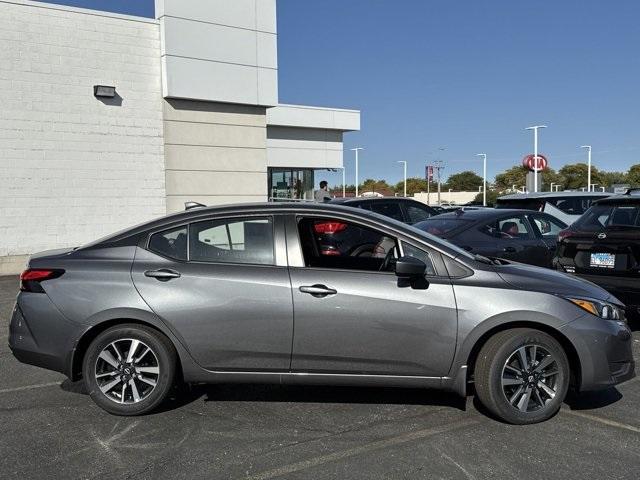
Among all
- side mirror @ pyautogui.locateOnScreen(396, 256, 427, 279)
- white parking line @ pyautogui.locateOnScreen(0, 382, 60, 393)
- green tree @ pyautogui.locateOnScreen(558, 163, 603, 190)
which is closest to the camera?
side mirror @ pyautogui.locateOnScreen(396, 256, 427, 279)

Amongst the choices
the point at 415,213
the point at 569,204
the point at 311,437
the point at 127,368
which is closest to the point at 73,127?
the point at 415,213

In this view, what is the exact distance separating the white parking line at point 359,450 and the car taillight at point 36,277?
2.22 m

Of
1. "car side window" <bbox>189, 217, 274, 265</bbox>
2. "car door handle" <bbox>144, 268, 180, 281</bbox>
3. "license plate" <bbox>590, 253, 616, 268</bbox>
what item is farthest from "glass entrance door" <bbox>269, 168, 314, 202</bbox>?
"car door handle" <bbox>144, 268, 180, 281</bbox>

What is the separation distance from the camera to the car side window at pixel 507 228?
908 cm

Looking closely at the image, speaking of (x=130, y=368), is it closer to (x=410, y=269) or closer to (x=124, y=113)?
(x=410, y=269)

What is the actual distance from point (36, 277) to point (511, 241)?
6.68 metres

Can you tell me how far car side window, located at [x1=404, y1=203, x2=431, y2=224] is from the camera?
42.3ft

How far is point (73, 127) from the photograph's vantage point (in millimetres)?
12805

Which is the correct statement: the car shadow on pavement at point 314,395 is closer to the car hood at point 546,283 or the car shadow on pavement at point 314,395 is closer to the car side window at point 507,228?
the car hood at point 546,283

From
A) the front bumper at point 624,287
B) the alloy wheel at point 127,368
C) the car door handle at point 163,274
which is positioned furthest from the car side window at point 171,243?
the front bumper at point 624,287

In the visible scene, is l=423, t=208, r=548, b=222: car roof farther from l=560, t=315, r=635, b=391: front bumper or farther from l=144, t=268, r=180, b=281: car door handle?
l=144, t=268, r=180, b=281: car door handle

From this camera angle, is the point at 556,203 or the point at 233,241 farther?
the point at 556,203

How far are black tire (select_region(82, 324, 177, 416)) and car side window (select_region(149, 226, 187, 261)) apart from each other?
1.92 feet

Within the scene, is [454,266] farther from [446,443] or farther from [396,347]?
[446,443]
